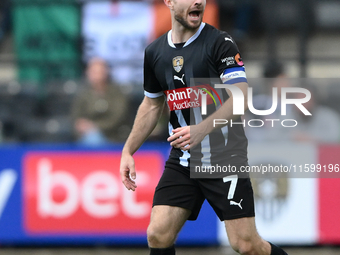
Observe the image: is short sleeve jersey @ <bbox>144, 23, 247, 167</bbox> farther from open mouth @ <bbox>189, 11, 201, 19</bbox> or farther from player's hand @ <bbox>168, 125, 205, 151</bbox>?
player's hand @ <bbox>168, 125, 205, 151</bbox>

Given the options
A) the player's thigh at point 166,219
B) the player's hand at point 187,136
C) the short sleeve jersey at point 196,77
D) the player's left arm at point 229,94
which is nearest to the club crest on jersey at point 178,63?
the short sleeve jersey at point 196,77

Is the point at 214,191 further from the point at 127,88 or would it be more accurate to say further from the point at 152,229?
the point at 127,88

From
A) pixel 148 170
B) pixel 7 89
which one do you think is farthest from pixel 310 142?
pixel 7 89

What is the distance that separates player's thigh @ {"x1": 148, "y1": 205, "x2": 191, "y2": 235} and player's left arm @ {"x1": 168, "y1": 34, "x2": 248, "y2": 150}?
21.6 inches

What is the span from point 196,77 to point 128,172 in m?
0.92

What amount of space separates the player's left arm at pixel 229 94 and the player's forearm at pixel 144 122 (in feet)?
1.90

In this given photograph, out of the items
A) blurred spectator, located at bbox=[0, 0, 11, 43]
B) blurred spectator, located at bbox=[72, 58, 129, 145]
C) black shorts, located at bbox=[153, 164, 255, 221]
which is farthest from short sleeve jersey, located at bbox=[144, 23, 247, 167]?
blurred spectator, located at bbox=[0, 0, 11, 43]

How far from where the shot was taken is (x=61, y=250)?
6996 millimetres

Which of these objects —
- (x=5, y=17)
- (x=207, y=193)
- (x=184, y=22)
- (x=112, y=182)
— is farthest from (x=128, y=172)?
(x=5, y=17)

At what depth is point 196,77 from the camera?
13.5 feet

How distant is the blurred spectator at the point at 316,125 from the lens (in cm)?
684

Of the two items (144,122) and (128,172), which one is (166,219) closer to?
(128,172)

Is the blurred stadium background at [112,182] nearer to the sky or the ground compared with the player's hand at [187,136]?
nearer to the ground

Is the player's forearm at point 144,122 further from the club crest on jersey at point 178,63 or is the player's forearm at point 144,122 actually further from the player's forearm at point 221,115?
the player's forearm at point 221,115
